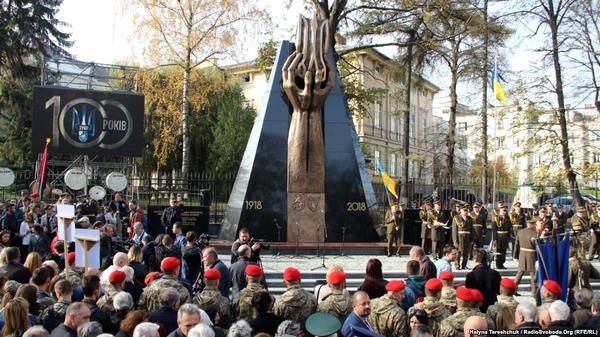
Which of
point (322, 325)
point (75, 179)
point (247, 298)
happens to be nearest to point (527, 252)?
point (247, 298)

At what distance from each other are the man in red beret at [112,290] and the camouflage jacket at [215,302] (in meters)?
0.76

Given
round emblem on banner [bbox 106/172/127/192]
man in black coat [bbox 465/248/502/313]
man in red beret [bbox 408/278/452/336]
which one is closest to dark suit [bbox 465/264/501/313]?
man in black coat [bbox 465/248/502/313]

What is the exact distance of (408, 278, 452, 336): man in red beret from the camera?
5426 millimetres

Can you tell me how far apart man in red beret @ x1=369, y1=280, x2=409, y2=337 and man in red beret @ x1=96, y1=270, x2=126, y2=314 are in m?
2.47

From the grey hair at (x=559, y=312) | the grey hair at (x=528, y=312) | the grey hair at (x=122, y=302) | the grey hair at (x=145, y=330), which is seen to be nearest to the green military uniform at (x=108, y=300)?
the grey hair at (x=122, y=302)

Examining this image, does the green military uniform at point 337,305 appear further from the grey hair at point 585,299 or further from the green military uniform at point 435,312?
the grey hair at point 585,299

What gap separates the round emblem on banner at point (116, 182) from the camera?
19031 mm

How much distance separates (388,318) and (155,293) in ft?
7.87

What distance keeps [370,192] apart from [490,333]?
1248 centimetres

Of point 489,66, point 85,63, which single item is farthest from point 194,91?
point 489,66

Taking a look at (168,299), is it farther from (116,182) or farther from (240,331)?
(116,182)

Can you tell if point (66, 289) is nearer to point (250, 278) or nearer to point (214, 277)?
point (214, 277)

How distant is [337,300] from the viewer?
18.7 feet

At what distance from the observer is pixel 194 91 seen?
30.4 meters
